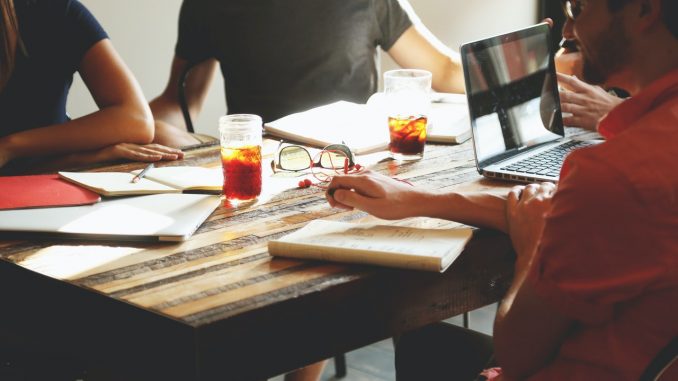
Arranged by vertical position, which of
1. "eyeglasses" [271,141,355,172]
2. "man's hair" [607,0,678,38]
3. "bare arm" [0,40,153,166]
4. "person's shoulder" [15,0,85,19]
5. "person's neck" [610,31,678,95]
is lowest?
"eyeglasses" [271,141,355,172]

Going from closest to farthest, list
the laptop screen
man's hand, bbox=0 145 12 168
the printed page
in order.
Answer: the printed page, the laptop screen, man's hand, bbox=0 145 12 168

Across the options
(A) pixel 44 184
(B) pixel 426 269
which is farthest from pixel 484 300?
(A) pixel 44 184

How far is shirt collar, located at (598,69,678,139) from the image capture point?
908mm

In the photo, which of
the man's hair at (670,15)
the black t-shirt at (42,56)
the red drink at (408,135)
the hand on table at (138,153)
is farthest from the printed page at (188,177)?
the man's hair at (670,15)

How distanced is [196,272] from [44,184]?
526 mm

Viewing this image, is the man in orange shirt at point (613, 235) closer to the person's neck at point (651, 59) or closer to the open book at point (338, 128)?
the person's neck at point (651, 59)

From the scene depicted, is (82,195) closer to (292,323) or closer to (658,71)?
(292,323)

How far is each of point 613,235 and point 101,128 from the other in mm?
1361

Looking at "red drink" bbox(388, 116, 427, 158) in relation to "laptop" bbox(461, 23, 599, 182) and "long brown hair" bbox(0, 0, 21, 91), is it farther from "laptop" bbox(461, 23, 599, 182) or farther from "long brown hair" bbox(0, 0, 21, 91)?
"long brown hair" bbox(0, 0, 21, 91)

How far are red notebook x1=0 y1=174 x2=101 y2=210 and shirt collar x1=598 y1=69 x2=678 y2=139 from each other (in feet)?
2.90

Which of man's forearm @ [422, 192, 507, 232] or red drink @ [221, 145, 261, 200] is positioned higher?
red drink @ [221, 145, 261, 200]

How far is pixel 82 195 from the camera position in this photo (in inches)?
56.4

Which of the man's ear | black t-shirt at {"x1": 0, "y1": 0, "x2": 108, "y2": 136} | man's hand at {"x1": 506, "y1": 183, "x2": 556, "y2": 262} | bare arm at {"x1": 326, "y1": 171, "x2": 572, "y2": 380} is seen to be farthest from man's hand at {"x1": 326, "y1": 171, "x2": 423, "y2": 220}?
black t-shirt at {"x1": 0, "y1": 0, "x2": 108, "y2": 136}

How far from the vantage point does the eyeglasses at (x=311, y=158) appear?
1655mm
